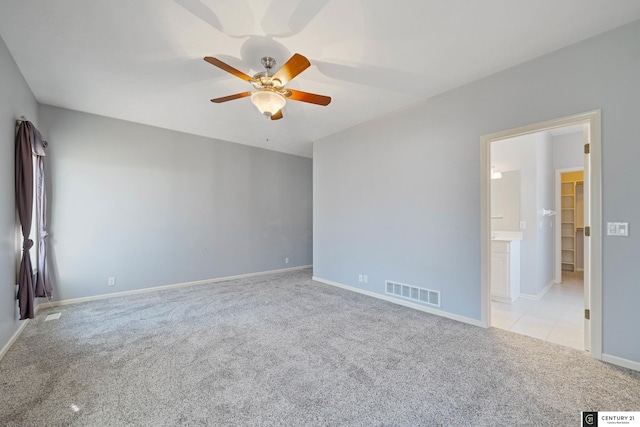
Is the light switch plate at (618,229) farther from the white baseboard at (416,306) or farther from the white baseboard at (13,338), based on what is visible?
the white baseboard at (13,338)

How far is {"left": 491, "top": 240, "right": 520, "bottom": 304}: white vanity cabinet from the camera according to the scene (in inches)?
150

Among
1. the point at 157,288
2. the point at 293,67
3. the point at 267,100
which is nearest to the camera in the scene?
the point at 293,67

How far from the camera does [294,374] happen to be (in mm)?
2074

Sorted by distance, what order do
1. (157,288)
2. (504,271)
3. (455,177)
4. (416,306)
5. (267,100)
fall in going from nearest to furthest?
(267,100) < (455,177) < (416,306) < (504,271) < (157,288)

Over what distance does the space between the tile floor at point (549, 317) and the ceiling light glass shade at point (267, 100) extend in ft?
11.0

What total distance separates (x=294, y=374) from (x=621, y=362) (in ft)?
8.70

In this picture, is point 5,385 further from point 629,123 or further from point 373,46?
point 629,123

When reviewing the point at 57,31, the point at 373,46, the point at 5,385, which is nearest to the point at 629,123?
the point at 373,46

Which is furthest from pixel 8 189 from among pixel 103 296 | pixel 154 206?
pixel 103 296

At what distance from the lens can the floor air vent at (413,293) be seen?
3373 mm

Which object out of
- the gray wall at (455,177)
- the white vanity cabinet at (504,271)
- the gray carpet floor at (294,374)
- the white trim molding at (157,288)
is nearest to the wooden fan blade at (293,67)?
the gray wall at (455,177)

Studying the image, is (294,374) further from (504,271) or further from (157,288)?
(157,288)

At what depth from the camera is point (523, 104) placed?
2.67 metres

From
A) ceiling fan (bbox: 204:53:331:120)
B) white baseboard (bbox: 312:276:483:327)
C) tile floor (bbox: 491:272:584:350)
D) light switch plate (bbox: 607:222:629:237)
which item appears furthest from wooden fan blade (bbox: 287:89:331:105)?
tile floor (bbox: 491:272:584:350)
